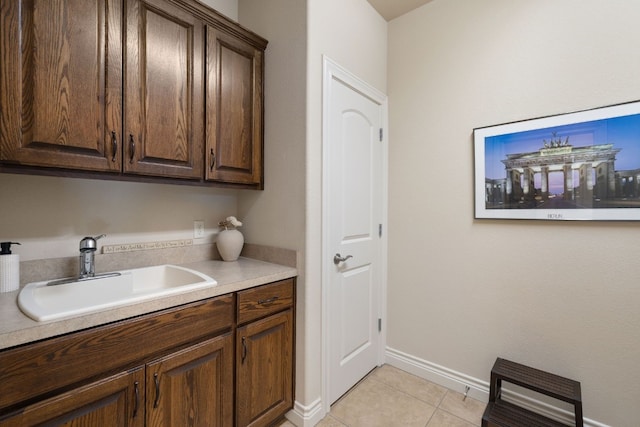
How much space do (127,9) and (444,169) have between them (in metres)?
2.03

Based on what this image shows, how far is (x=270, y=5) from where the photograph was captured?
1.80 meters

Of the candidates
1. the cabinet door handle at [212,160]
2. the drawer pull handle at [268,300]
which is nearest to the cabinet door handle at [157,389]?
the drawer pull handle at [268,300]

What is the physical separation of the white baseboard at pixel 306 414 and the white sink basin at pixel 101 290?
97 cm

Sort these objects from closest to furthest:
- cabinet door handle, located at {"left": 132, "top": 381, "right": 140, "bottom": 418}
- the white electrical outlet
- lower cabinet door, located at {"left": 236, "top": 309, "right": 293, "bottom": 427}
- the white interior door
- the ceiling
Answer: cabinet door handle, located at {"left": 132, "top": 381, "right": 140, "bottom": 418}
lower cabinet door, located at {"left": 236, "top": 309, "right": 293, "bottom": 427}
the white interior door
the white electrical outlet
the ceiling

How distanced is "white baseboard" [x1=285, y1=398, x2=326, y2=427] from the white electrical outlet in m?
1.21

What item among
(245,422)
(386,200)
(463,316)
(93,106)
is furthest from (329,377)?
(93,106)

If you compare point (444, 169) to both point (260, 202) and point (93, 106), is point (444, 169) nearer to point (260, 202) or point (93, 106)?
point (260, 202)

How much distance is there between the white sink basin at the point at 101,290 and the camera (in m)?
0.95

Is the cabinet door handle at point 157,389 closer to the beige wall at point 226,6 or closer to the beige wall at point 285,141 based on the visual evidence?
the beige wall at point 285,141

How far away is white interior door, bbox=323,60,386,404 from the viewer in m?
1.77

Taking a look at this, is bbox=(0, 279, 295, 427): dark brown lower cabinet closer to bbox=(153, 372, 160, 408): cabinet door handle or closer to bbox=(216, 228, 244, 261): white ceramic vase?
bbox=(153, 372, 160, 408): cabinet door handle

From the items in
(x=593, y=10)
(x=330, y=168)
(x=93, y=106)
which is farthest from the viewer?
(x=330, y=168)

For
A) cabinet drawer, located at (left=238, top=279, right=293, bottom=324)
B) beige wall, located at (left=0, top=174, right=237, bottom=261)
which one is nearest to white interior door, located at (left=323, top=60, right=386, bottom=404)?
cabinet drawer, located at (left=238, top=279, right=293, bottom=324)

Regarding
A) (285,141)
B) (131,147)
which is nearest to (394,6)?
(285,141)
